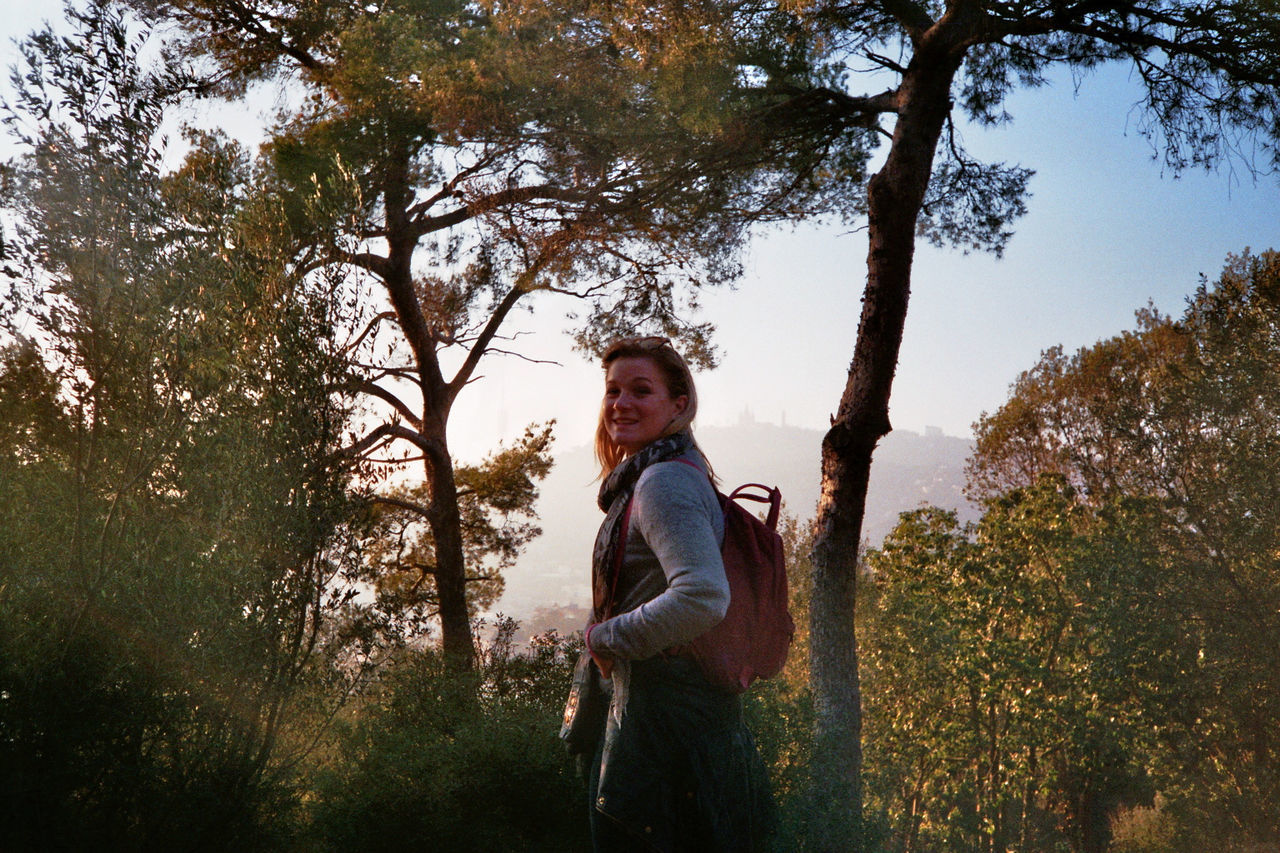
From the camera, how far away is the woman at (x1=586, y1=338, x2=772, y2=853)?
1.83 metres

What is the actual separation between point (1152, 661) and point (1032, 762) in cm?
417

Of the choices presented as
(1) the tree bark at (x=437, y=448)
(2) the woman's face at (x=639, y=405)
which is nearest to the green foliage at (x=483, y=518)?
(1) the tree bark at (x=437, y=448)

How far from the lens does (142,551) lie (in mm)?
4164

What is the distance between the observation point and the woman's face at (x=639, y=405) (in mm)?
2168

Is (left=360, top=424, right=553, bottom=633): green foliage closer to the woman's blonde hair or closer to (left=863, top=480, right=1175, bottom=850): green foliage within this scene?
(left=863, top=480, right=1175, bottom=850): green foliage

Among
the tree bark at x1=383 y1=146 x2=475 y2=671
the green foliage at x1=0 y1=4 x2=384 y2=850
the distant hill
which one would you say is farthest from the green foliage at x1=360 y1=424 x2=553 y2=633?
the green foliage at x1=0 y1=4 x2=384 y2=850

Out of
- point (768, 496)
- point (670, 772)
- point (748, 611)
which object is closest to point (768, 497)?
point (768, 496)

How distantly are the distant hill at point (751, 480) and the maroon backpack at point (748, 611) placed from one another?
0.25 meters

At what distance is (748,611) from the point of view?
2.04m

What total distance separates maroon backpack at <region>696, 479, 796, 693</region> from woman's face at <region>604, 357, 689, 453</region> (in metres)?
0.23

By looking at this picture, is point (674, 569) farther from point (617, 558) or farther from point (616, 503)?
point (616, 503)

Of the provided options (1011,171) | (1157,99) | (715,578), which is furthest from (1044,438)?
(715,578)

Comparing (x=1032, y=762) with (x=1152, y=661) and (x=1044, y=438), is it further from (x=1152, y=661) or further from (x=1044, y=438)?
(x=1044, y=438)

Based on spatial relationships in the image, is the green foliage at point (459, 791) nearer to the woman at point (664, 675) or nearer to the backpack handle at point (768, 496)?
the woman at point (664, 675)
